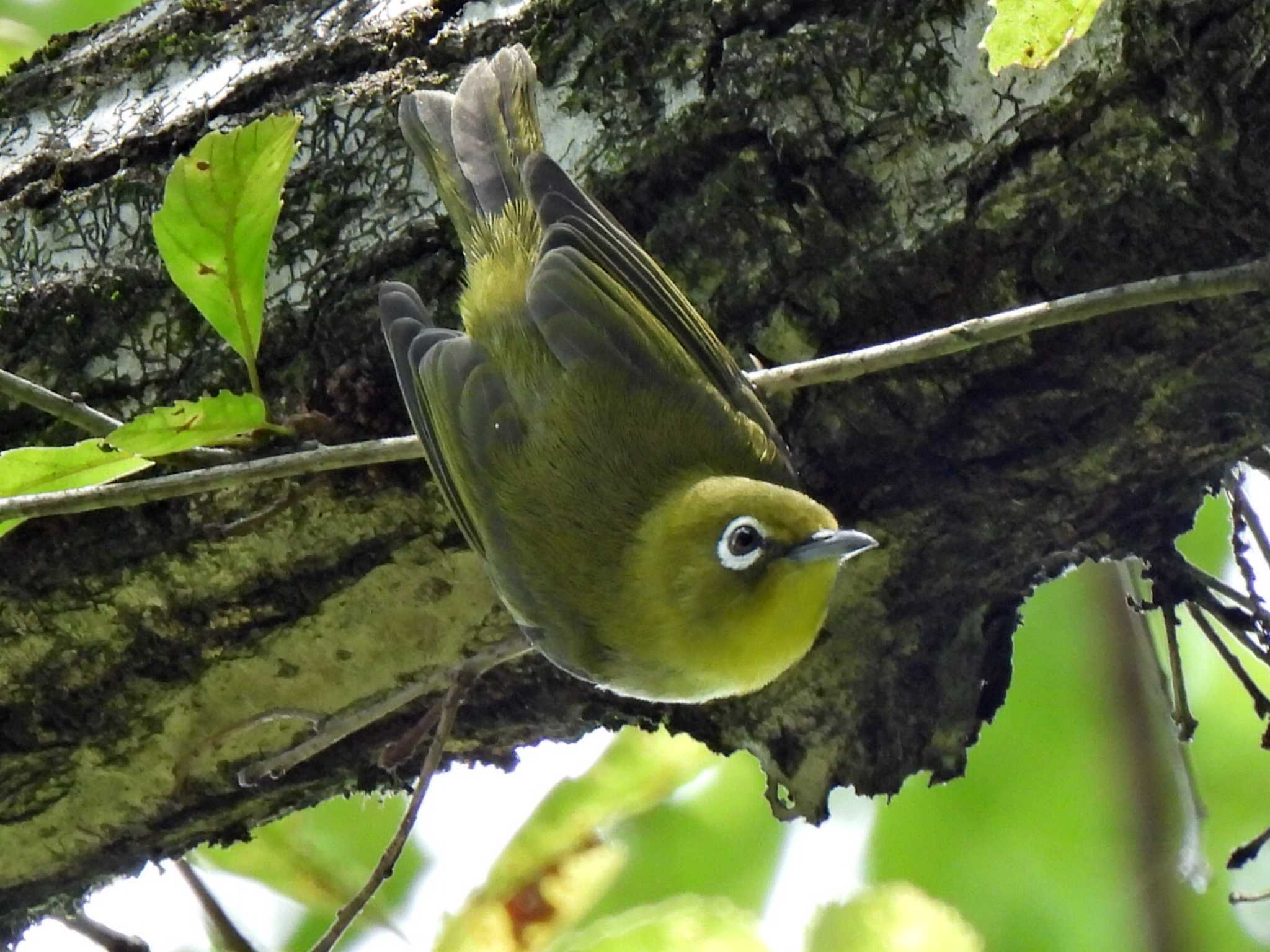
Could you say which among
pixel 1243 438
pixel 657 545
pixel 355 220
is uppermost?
pixel 355 220

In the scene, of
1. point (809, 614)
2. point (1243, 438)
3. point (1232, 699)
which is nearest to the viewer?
point (1243, 438)

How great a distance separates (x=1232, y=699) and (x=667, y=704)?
120 centimetres

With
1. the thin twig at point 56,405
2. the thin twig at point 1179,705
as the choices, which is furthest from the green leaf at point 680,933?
the thin twig at point 56,405

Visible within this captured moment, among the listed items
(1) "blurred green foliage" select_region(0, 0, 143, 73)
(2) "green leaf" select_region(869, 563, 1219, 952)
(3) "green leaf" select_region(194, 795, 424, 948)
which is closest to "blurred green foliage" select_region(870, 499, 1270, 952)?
(2) "green leaf" select_region(869, 563, 1219, 952)

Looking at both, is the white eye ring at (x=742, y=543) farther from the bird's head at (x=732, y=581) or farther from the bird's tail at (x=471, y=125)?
the bird's tail at (x=471, y=125)

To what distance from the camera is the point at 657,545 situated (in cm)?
261

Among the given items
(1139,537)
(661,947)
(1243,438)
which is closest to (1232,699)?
(1139,537)

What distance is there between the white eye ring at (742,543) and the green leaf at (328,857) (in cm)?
113

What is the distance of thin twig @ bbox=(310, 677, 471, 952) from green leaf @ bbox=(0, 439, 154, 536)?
782 mm

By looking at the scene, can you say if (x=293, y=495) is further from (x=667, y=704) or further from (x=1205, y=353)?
(x=1205, y=353)

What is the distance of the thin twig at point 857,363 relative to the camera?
6.31ft

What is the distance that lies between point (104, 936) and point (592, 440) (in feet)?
4.87

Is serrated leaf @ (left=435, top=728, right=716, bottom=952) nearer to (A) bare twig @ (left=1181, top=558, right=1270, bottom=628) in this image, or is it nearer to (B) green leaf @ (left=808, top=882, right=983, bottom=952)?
(B) green leaf @ (left=808, top=882, right=983, bottom=952)

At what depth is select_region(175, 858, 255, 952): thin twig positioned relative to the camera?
2902 mm
